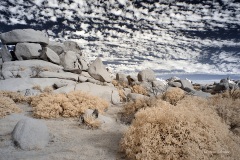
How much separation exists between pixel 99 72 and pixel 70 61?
4.62 meters

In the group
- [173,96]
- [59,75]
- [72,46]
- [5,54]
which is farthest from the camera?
[72,46]

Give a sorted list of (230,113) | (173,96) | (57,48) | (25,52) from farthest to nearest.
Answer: (57,48)
(25,52)
(173,96)
(230,113)

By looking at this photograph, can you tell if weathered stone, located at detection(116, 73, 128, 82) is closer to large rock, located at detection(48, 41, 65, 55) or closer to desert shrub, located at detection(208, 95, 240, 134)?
large rock, located at detection(48, 41, 65, 55)

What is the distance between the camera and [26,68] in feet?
67.8

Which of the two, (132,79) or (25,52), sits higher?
(25,52)

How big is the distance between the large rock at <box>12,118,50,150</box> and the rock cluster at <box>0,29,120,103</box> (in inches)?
406

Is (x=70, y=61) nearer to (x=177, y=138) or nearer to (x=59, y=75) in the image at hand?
(x=59, y=75)

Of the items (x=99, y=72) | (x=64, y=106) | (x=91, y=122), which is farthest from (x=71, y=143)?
(x=99, y=72)

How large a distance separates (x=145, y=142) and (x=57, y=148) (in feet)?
9.58

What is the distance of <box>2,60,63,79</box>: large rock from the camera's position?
19712 mm

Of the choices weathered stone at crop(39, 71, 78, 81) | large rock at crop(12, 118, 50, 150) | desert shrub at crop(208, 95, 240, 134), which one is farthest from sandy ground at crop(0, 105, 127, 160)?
weathered stone at crop(39, 71, 78, 81)

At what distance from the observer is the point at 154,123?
625cm

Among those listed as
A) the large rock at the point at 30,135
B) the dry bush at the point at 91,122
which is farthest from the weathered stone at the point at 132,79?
the large rock at the point at 30,135

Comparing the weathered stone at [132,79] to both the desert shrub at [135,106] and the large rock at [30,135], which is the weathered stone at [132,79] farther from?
the large rock at [30,135]
